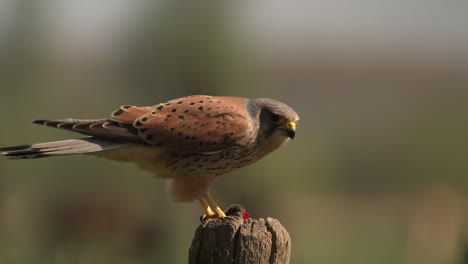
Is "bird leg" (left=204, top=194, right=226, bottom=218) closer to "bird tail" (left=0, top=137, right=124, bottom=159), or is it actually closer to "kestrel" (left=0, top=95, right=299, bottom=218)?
"kestrel" (left=0, top=95, right=299, bottom=218)

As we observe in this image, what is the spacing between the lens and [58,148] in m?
5.32

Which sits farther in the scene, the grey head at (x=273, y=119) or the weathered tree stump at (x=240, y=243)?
A: the grey head at (x=273, y=119)

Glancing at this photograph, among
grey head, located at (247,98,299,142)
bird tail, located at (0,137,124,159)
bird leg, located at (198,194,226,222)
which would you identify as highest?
grey head, located at (247,98,299,142)

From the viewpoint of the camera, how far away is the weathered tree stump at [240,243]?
450 cm

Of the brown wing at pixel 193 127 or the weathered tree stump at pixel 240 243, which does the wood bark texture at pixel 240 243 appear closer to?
the weathered tree stump at pixel 240 243

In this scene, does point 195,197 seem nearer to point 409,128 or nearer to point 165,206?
point 165,206

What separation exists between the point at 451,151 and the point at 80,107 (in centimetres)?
1021

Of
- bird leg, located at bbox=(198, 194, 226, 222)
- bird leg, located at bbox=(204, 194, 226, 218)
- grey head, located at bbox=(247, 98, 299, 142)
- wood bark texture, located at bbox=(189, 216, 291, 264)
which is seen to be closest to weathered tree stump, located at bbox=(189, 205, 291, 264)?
wood bark texture, located at bbox=(189, 216, 291, 264)

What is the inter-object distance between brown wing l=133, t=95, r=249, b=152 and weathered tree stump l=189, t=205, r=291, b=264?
116cm

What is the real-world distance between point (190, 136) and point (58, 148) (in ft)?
2.82

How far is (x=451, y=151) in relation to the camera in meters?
22.2

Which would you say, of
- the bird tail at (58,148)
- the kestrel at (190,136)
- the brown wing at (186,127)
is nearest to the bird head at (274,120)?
the kestrel at (190,136)

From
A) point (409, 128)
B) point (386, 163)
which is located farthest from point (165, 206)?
point (409, 128)

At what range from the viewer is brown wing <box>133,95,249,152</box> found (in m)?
5.72
